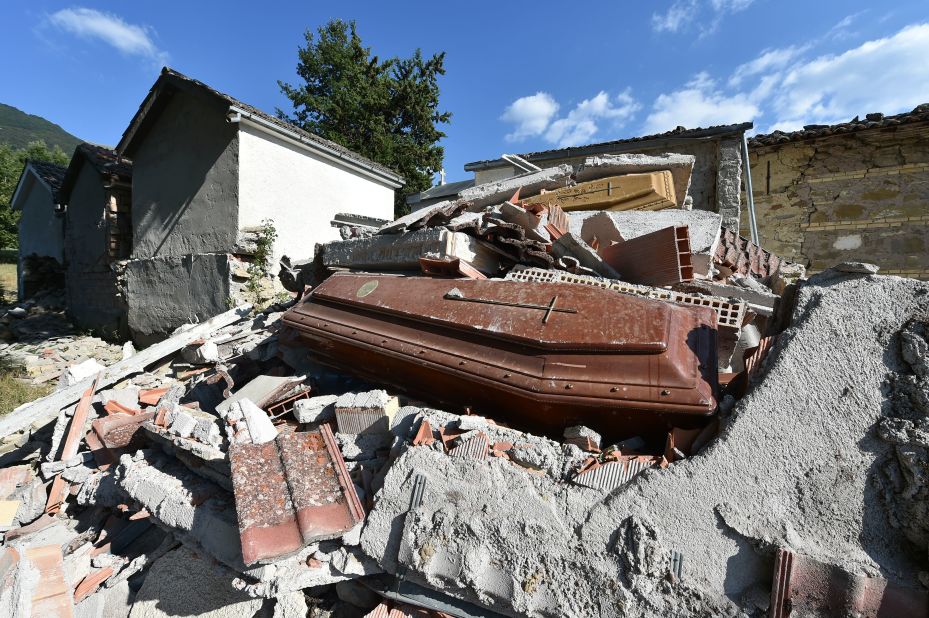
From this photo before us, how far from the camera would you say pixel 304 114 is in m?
19.9

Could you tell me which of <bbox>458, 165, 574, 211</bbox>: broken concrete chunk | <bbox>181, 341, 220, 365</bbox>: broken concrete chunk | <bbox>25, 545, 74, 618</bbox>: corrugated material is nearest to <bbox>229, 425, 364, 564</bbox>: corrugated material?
<bbox>25, 545, 74, 618</bbox>: corrugated material

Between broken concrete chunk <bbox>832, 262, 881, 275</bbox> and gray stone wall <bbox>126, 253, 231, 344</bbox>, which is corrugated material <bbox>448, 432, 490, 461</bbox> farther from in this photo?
gray stone wall <bbox>126, 253, 231, 344</bbox>

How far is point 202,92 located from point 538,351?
8.73 meters

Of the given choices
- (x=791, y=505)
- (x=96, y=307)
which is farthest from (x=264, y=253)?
(x=791, y=505)

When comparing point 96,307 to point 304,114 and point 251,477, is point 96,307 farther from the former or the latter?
point 304,114

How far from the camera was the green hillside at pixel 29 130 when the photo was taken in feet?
222

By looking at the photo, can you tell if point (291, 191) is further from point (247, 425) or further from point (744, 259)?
point (744, 259)

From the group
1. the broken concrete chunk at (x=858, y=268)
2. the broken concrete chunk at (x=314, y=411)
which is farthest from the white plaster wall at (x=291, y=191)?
the broken concrete chunk at (x=858, y=268)

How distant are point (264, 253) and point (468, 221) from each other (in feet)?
17.9

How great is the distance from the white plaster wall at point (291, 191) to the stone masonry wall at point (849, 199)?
8.49 metres

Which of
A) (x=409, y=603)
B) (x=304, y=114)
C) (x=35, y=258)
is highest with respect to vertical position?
(x=304, y=114)

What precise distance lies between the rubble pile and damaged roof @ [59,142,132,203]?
8.65 m

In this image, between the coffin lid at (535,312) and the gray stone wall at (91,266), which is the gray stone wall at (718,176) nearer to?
the coffin lid at (535,312)

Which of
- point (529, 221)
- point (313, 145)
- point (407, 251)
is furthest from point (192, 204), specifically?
point (529, 221)
